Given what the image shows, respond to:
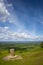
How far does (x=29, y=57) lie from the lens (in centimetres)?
355

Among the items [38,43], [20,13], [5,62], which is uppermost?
[20,13]

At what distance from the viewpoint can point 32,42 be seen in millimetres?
3701

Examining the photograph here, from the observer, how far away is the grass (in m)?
3.47

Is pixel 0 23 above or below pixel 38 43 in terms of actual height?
above

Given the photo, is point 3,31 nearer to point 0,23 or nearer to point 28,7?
point 0,23

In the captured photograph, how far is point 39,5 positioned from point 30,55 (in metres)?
1.30

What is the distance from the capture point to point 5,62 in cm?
347

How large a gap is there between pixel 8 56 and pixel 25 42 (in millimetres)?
549

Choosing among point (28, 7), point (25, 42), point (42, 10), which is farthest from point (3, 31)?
point (42, 10)

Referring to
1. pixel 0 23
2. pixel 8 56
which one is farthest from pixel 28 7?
pixel 8 56

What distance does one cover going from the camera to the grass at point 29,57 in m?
3.47

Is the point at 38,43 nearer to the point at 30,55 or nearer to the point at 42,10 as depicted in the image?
the point at 30,55

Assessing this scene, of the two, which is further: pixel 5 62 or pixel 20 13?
pixel 20 13

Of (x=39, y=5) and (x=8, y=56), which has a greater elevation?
(x=39, y=5)
